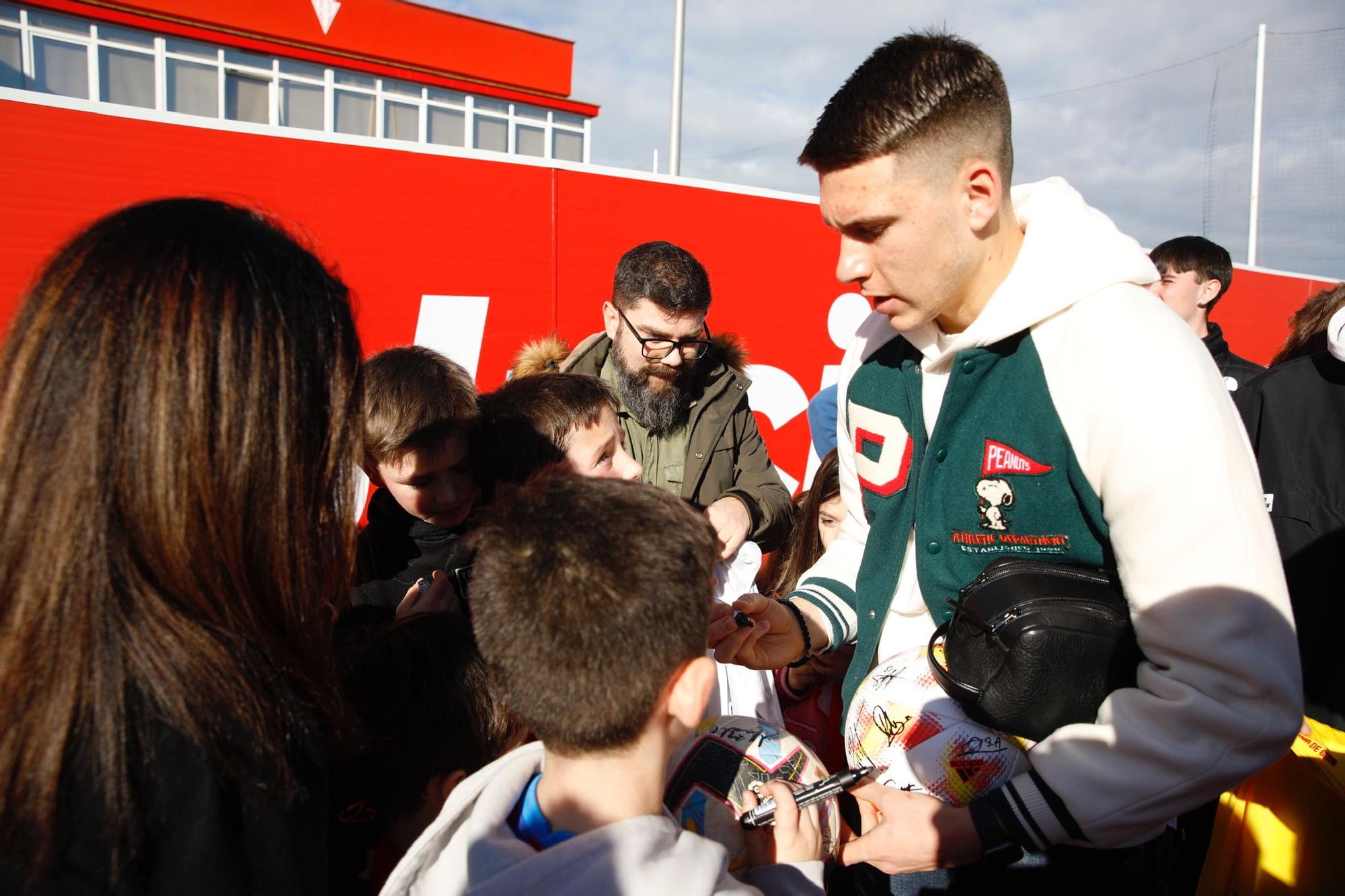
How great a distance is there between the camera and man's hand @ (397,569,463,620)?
2.41 metres

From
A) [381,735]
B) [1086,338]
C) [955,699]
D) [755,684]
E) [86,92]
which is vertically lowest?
[755,684]

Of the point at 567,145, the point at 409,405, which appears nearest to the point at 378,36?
the point at 567,145

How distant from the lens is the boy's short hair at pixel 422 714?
6.00ft

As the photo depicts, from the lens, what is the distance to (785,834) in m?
1.48

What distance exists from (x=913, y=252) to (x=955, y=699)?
972 mm

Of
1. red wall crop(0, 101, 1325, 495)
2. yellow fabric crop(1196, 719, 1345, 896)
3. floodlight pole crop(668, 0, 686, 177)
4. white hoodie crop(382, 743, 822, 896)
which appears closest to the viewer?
white hoodie crop(382, 743, 822, 896)

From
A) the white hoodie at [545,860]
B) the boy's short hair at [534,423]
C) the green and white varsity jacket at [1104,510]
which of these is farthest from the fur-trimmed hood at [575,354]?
the white hoodie at [545,860]

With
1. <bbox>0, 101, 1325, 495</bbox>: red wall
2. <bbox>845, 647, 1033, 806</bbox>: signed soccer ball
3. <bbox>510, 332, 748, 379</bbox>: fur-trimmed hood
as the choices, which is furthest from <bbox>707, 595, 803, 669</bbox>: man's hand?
<bbox>0, 101, 1325, 495</bbox>: red wall

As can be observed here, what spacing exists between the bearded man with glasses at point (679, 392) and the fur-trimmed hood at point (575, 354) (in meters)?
0.03

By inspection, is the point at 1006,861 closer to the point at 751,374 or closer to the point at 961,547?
the point at 961,547

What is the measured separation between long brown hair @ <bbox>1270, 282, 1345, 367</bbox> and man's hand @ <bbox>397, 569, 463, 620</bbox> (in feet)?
11.8

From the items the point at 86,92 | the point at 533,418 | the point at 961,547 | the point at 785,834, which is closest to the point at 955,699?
the point at 961,547

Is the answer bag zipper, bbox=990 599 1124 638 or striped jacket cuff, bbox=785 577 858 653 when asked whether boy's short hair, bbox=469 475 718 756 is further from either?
striped jacket cuff, bbox=785 577 858 653

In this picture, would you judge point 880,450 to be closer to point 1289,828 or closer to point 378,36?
point 1289,828
